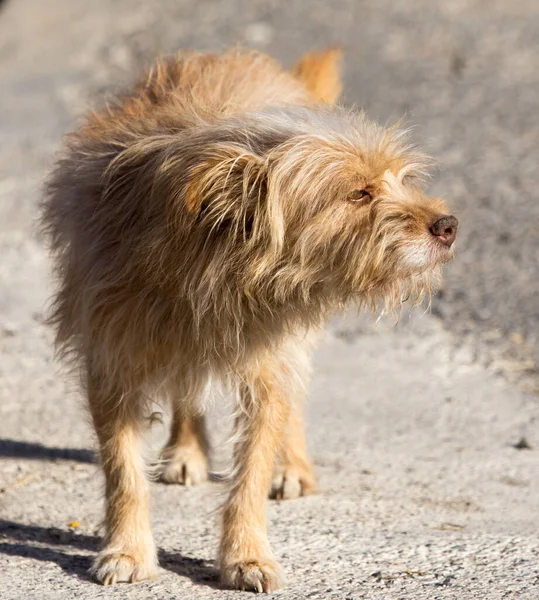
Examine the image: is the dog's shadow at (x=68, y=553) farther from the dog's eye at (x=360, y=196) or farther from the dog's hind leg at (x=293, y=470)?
the dog's eye at (x=360, y=196)

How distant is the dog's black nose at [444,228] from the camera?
3754 mm

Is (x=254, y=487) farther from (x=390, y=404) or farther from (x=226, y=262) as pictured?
(x=390, y=404)

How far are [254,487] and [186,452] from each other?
3.75 ft

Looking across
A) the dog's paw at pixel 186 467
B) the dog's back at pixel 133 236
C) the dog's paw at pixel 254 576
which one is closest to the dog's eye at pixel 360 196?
the dog's back at pixel 133 236

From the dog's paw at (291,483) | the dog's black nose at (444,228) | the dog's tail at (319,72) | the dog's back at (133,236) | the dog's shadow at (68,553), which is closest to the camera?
the dog's black nose at (444,228)

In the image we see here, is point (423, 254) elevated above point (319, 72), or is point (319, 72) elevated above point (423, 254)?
point (319, 72)

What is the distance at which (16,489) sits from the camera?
511 cm

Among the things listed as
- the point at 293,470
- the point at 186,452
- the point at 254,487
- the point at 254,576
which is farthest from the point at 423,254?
the point at 186,452

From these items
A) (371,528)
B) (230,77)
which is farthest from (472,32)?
(371,528)

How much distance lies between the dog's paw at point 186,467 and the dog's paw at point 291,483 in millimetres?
398

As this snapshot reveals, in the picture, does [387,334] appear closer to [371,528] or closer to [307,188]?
[371,528]

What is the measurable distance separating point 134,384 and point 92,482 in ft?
4.14

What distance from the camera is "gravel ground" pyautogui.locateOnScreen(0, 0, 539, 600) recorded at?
→ 4.23 m

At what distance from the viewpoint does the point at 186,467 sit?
5332mm
